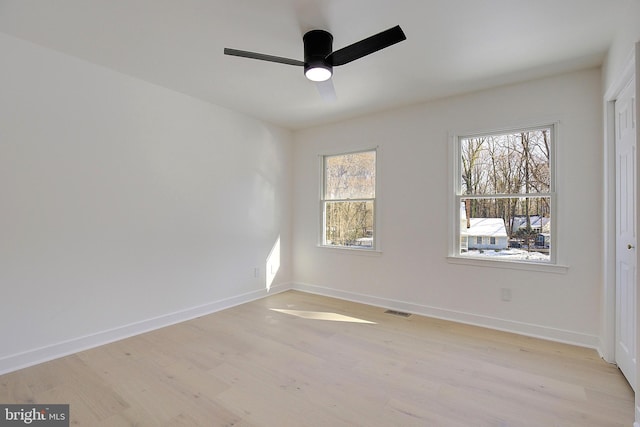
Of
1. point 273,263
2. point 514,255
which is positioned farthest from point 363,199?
point 514,255

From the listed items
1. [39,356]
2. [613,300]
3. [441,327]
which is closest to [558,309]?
[613,300]

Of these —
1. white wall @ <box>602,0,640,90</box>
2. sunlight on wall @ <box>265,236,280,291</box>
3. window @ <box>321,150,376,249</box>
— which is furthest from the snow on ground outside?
sunlight on wall @ <box>265,236,280,291</box>

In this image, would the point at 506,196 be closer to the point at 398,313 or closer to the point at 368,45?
the point at 398,313

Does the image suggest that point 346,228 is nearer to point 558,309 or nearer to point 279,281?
point 279,281

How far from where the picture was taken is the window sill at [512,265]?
2987 mm

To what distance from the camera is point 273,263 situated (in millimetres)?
4711

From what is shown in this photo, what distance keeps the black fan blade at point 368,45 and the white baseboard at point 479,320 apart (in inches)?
Result: 115

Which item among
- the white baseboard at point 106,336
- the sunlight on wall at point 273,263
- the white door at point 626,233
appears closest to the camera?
the white door at point 626,233

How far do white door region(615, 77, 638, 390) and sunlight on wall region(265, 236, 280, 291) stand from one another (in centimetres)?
379

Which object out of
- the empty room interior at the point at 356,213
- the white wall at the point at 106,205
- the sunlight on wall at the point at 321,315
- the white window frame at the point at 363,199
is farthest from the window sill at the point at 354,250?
the white wall at the point at 106,205

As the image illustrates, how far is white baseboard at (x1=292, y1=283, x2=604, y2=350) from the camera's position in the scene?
2.91 metres

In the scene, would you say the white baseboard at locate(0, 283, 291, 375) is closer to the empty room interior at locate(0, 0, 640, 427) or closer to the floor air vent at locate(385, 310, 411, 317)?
the empty room interior at locate(0, 0, 640, 427)

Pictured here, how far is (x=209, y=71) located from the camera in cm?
296

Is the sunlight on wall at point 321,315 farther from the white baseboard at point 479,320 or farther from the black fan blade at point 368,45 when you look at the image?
the black fan blade at point 368,45
